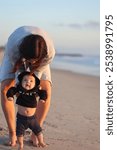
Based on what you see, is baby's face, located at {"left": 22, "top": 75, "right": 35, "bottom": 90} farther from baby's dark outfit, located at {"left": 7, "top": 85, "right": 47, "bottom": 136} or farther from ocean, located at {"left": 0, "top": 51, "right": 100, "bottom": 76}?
ocean, located at {"left": 0, "top": 51, "right": 100, "bottom": 76}

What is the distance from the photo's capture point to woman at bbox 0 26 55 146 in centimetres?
316

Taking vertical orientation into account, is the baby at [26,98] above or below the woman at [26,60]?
below

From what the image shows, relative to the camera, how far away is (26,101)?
10.8 feet

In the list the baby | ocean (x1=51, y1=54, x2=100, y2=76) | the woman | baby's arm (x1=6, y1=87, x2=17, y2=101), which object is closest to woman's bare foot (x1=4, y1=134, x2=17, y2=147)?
the woman

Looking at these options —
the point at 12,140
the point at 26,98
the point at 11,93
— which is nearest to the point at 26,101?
the point at 26,98

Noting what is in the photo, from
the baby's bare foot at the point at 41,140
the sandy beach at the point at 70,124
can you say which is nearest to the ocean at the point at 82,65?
the sandy beach at the point at 70,124

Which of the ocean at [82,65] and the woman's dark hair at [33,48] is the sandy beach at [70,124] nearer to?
the woman's dark hair at [33,48]

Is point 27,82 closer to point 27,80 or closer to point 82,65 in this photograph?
point 27,80

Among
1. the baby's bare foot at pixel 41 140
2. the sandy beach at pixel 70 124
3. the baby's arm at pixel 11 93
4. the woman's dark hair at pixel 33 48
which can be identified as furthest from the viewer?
the sandy beach at pixel 70 124

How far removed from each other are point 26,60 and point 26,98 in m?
0.31

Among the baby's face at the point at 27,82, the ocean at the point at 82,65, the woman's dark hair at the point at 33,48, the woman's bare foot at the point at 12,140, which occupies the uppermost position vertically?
the ocean at the point at 82,65

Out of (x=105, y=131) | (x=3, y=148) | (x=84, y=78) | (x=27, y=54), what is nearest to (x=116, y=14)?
(x=105, y=131)

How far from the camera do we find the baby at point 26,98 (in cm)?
325

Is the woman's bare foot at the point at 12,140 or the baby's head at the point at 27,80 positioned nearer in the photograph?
the baby's head at the point at 27,80
